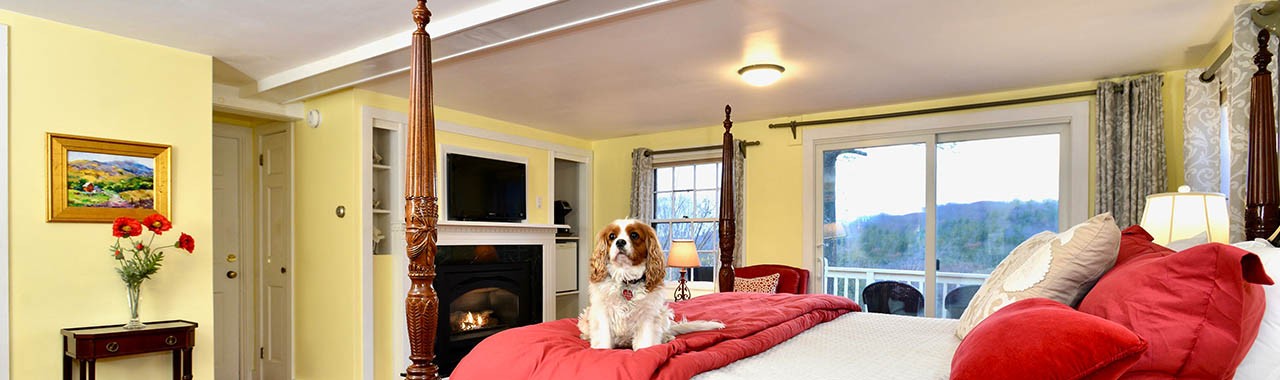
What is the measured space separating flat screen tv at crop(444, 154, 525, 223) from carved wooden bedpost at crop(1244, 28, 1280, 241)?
4.74m

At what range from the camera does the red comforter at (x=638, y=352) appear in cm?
168

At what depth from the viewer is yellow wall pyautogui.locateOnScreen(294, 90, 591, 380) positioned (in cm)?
463

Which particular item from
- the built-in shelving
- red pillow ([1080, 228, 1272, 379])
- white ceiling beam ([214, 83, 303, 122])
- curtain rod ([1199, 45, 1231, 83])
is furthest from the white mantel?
→ curtain rod ([1199, 45, 1231, 83])

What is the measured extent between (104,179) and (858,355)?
3.70 m

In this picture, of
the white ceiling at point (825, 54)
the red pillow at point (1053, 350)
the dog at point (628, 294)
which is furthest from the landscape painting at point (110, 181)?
the red pillow at point (1053, 350)

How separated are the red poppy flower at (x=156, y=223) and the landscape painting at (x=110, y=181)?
0.57 ft

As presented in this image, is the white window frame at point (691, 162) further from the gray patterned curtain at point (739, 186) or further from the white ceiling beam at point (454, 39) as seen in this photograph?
the white ceiling beam at point (454, 39)

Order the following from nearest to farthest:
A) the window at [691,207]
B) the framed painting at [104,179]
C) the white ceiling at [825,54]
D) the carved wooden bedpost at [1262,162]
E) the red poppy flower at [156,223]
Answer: the carved wooden bedpost at [1262,162]
the white ceiling at [825,54]
the framed painting at [104,179]
the red poppy flower at [156,223]
the window at [691,207]

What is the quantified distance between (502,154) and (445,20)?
9.28ft

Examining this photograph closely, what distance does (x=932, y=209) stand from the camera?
16.9ft

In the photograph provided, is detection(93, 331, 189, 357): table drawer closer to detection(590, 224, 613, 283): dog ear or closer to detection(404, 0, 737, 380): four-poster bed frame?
detection(404, 0, 737, 380): four-poster bed frame

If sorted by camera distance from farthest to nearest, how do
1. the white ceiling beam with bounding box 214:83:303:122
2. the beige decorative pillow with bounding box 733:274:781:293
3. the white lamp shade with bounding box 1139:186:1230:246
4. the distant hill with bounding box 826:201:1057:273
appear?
the beige decorative pillow with bounding box 733:274:781:293, the distant hill with bounding box 826:201:1057:273, the white ceiling beam with bounding box 214:83:303:122, the white lamp shade with bounding box 1139:186:1230:246

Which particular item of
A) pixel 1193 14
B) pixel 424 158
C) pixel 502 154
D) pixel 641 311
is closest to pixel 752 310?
pixel 641 311

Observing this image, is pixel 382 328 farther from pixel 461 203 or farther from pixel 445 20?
pixel 445 20
